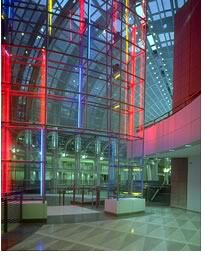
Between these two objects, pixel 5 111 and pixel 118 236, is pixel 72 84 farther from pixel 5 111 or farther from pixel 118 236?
pixel 118 236

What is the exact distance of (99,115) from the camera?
37.2 metres

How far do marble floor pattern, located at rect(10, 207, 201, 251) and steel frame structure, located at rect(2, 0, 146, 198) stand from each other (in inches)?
81.9

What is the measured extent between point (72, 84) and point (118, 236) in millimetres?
22679

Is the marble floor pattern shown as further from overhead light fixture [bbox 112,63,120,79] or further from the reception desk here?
overhead light fixture [bbox 112,63,120,79]

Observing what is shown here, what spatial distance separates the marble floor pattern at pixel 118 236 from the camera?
749cm

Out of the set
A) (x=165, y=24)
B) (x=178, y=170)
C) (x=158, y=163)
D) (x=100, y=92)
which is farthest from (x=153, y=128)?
(x=158, y=163)

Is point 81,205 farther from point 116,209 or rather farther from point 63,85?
point 63,85

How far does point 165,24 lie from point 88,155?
52.9 feet

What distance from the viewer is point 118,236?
28.7 feet

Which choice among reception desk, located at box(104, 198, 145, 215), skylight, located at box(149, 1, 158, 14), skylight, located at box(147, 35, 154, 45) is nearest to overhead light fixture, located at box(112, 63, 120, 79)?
reception desk, located at box(104, 198, 145, 215)

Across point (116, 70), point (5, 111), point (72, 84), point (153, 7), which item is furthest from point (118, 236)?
point (72, 84)

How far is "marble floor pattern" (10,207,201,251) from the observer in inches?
295

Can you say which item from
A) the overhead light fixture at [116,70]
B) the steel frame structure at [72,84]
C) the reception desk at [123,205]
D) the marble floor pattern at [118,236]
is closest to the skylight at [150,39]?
the steel frame structure at [72,84]

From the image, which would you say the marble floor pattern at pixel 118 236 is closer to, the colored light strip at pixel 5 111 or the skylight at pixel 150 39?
the colored light strip at pixel 5 111
